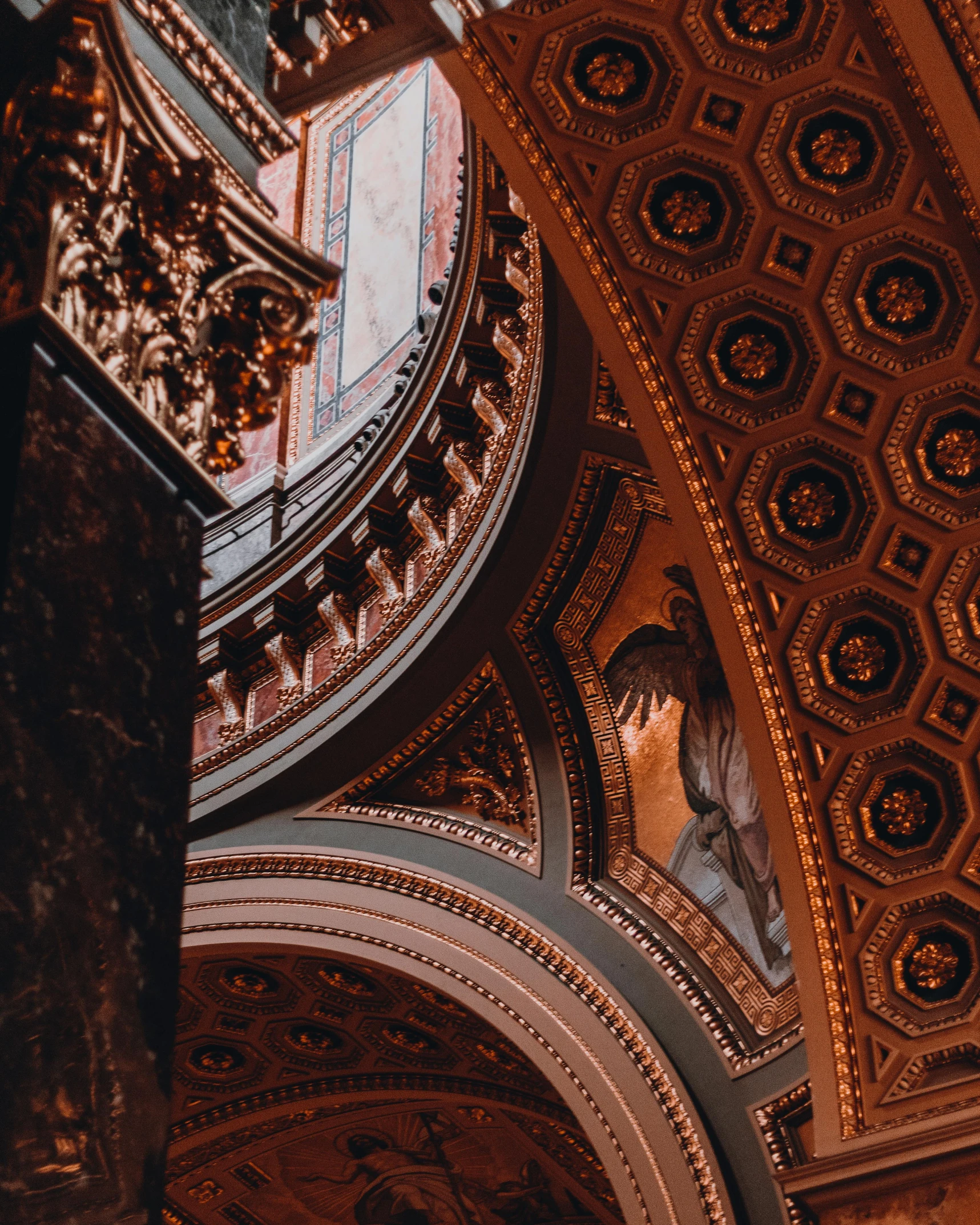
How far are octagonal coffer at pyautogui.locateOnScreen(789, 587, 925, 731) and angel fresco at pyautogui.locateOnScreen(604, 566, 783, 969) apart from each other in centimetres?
124

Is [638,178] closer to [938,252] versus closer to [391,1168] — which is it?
[938,252]

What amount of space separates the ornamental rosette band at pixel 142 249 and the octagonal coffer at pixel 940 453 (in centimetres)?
320

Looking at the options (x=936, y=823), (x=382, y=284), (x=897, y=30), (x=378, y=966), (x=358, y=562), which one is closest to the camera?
(x=897, y=30)

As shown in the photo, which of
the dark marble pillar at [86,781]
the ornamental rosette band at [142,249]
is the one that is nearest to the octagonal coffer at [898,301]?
the ornamental rosette band at [142,249]

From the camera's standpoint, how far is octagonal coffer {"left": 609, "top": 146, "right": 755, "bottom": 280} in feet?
16.0

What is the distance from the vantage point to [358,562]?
28.9 feet

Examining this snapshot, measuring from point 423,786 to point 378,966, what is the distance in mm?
1009

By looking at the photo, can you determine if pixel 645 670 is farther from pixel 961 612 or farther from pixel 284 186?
pixel 284 186

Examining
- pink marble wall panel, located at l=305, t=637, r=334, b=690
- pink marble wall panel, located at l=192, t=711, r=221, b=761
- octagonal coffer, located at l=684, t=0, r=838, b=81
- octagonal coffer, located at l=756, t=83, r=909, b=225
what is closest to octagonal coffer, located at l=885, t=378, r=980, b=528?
octagonal coffer, located at l=756, t=83, r=909, b=225

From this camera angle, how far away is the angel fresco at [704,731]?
259 inches

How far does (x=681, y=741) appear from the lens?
7.07 meters

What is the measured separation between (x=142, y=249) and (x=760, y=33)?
3.06m

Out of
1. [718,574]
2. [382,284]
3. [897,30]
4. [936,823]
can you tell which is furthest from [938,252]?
[382,284]

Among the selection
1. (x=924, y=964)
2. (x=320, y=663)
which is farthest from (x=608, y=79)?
(x=320, y=663)
